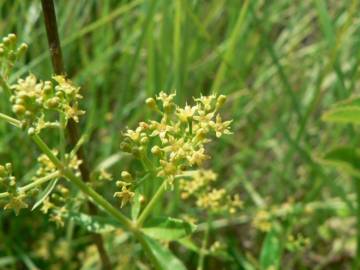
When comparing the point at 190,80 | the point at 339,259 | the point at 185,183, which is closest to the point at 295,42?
the point at 190,80

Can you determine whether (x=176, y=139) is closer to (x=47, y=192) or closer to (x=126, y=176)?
(x=126, y=176)

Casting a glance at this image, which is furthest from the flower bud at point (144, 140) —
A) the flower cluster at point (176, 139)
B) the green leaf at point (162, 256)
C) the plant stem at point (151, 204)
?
the green leaf at point (162, 256)

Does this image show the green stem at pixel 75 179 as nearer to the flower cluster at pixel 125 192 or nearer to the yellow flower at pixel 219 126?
the flower cluster at pixel 125 192

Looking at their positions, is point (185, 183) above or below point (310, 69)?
below

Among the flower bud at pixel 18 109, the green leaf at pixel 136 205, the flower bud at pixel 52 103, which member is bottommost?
the green leaf at pixel 136 205

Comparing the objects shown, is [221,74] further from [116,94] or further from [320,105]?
[320,105]
